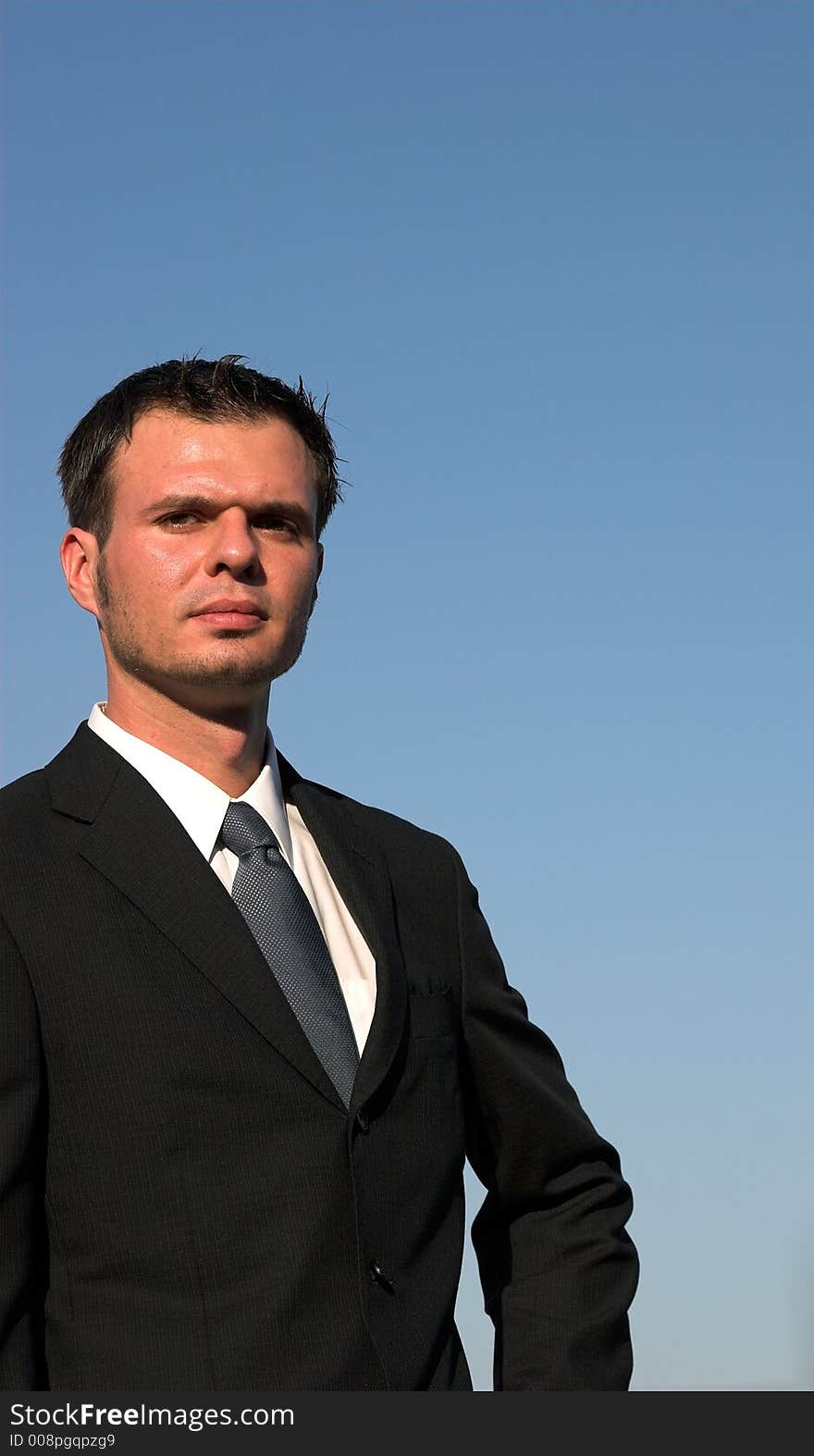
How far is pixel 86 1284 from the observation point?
396 centimetres

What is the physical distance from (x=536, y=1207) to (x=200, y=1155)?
4.67 feet

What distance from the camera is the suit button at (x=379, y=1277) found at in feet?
13.7

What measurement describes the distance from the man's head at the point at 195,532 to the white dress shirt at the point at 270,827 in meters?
0.17

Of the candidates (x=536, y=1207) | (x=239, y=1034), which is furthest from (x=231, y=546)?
(x=536, y=1207)

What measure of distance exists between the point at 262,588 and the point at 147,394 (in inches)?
30.4

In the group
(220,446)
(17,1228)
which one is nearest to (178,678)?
(220,446)

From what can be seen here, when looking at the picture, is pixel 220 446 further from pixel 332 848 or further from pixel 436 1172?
pixel 436 1172

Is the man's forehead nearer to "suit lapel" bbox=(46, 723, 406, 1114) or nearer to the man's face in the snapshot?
the man's face

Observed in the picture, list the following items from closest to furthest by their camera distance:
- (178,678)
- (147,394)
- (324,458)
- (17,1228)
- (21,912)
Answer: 1. (17,1228)
2. (21,912)
3. (178,678)
4. (147,394)
5. (324,458)

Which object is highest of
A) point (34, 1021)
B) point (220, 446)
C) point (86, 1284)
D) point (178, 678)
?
point (220, 446)

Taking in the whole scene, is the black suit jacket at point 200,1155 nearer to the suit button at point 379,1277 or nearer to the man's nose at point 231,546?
the suit button at point 379,1277

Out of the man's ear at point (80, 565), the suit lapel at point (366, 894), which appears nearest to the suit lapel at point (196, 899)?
the suit lapel at point (366, 894)

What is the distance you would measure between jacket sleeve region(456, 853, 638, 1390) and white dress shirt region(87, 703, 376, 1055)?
49 centimetres

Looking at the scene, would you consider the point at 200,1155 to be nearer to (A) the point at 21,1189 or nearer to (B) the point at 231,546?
(A) the point at 21,1189
